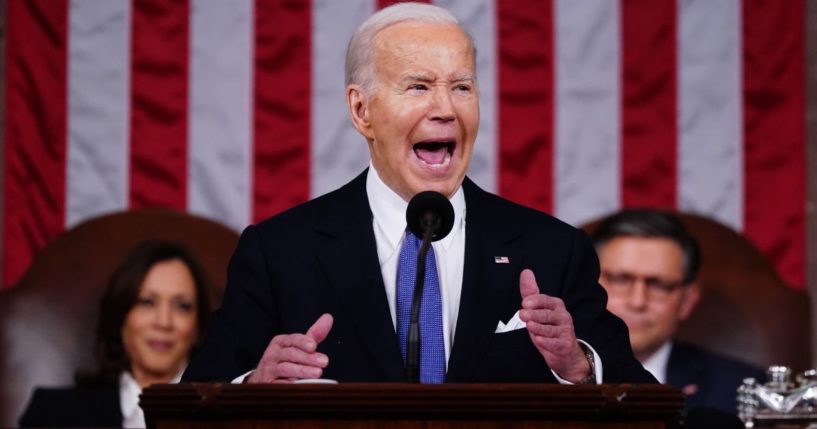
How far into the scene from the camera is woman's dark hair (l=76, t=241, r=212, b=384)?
14.6 feet

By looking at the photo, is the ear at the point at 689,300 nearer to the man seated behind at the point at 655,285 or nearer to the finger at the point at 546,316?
the man seated behind at the point at 655,285

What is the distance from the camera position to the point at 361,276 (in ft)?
8.73

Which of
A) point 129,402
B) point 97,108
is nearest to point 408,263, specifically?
point 129,402

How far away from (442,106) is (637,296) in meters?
2.06

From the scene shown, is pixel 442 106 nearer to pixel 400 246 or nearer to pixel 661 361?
pixel 400 246

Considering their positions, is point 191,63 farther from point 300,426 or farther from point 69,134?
point 300,426

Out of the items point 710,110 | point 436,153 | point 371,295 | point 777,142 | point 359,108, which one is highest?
point 710,110

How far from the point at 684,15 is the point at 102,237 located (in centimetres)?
230

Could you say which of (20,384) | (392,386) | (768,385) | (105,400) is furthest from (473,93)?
(20,384)

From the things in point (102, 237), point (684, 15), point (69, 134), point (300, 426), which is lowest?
point (300, 426)

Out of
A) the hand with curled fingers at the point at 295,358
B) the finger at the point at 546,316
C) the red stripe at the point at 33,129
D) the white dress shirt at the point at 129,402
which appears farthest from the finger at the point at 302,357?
the red stripe at the point at 33,129

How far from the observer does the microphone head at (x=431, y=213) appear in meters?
2.25

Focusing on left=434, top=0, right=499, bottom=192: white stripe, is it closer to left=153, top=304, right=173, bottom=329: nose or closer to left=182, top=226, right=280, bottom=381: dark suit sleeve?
left=153, top=304, right=173, bottom=329: nose

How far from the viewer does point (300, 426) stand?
1955mm
